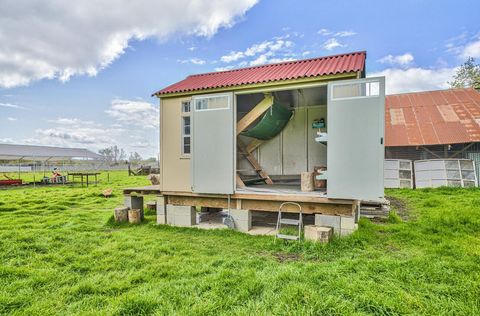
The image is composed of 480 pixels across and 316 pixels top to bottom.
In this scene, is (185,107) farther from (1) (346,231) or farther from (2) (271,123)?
(1) (346,231)

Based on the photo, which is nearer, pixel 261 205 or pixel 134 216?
pixel 261 205

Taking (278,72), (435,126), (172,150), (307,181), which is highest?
(278,72)

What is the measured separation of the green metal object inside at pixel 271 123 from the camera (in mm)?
7129

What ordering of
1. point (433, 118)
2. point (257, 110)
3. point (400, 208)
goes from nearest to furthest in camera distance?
point (257, 110)
point (400, 208)
point (433, 118)

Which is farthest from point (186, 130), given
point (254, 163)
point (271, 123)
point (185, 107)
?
point (254, 163)

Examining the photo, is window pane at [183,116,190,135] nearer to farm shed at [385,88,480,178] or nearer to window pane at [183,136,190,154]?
window pane at [183,136,190,154]

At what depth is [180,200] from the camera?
22.4 ft

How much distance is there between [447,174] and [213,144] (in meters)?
11.2

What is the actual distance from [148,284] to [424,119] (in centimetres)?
1512

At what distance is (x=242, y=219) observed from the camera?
614 centimetres

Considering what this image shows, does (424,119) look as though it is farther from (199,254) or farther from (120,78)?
(120,78)

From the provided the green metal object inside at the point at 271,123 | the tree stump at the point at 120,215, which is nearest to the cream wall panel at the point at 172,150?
the tree stump at the point at 120,215

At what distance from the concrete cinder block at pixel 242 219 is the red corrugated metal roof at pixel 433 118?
32.4 feet

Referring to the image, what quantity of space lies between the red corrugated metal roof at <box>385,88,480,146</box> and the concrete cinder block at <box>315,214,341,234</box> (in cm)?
943
